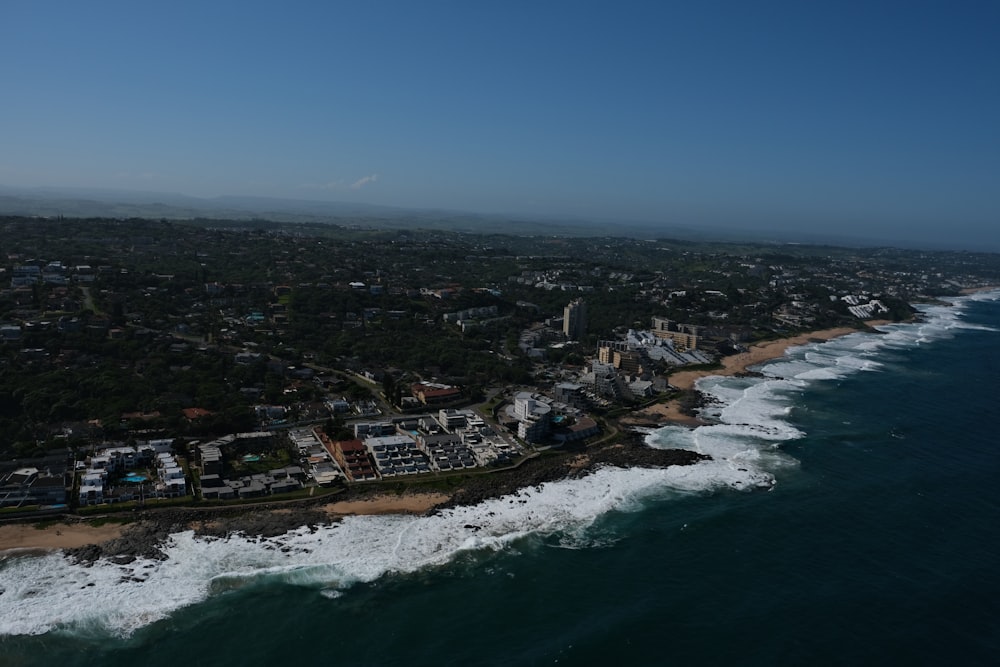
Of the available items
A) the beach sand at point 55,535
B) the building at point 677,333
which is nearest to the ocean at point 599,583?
the beach sand at point 55,535

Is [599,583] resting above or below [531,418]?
below

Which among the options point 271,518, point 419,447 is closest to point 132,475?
point 271,518

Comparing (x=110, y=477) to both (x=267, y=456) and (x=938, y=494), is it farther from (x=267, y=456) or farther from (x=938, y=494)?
(x=938, y=494)

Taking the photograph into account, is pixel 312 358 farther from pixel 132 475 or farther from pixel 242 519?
pixel 242 519

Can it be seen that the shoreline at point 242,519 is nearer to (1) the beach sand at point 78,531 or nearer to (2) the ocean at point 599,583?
(1) the beach sand at point 78,531

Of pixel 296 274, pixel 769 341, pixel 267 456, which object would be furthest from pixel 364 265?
pixel 267 456
